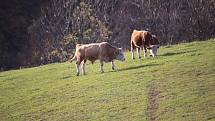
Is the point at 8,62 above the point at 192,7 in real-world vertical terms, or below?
below

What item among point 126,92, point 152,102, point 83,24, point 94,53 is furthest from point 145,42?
point 83,24

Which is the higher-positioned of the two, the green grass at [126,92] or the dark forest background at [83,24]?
the dark forest background at [83,24]

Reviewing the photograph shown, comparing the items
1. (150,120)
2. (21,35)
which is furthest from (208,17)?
(150,120)

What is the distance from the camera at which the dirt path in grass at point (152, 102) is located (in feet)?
65.6

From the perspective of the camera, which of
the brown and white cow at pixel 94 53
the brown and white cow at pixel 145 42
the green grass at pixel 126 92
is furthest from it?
the brown and white cow at pixel 145 42

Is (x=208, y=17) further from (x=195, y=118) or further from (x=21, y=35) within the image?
(x=195, y=118)

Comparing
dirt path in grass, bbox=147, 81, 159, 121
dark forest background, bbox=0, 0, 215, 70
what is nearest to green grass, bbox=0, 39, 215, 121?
dirt path in grass, bbox=147, 81, 159, 121

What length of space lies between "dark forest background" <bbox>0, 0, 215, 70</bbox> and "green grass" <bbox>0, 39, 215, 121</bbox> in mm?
16969

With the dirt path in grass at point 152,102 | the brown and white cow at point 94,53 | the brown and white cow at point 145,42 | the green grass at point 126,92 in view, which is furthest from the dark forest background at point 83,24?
the dirt path in grass at point 152,102

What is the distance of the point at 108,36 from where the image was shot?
182 feet

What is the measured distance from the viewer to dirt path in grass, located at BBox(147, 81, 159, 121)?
65.6 feet

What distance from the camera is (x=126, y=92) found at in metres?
24.1

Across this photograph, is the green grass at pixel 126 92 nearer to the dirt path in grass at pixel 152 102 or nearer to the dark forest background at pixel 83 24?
the dirt path in grass at pixel 152 102

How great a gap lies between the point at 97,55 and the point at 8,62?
2797 cm
